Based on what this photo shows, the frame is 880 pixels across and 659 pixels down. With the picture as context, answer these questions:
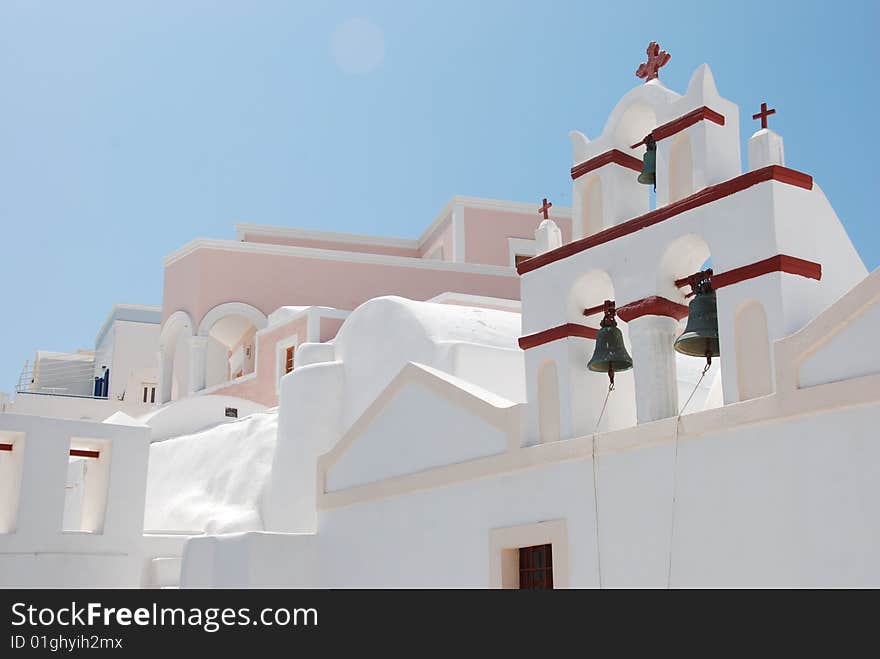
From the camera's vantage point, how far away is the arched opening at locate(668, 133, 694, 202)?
25.6ft

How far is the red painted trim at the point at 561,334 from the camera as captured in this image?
26.8 ft

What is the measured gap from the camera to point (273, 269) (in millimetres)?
23422

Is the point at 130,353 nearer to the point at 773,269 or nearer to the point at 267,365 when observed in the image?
the point at 267,365

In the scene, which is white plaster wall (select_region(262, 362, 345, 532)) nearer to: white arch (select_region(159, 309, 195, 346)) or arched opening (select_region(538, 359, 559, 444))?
arched opening (select_region(538, 359, 559, 444))

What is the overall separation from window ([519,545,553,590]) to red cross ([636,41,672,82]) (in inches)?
139

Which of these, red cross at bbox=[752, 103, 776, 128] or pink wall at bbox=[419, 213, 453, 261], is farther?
pink wall at bbox=[419, 213, 453, 261]

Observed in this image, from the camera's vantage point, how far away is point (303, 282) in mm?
23125

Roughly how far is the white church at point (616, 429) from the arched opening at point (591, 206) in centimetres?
2

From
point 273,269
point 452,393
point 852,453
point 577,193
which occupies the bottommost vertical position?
point 852,453

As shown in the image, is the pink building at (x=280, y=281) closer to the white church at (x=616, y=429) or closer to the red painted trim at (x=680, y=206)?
the white church at (x=616, y=429)

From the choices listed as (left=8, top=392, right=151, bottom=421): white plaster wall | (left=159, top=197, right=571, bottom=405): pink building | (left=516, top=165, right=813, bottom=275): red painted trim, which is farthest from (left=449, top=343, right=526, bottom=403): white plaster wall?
(left=8, top=392, right=151, bottom=421): white plaster wall
